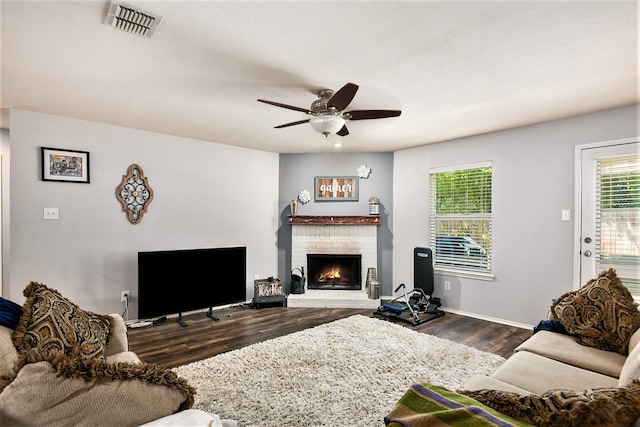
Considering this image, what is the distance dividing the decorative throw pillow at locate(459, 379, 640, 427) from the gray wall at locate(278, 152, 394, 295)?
4.25 m

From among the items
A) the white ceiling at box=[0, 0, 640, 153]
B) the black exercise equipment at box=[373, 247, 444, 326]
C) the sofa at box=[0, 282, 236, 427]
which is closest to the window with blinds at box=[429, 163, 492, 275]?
the black exercise equipment at box=[373, 247, 444, 326]

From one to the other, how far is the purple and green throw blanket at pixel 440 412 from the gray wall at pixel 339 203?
4.17 m

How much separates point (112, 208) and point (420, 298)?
4.31m

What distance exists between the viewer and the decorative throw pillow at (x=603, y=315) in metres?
2.04

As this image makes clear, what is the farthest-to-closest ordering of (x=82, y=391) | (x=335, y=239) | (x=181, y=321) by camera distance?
(x=335, y=239) → (x=181, y=321) → (x=82, y=391)

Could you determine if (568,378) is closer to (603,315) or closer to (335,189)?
(603,315)

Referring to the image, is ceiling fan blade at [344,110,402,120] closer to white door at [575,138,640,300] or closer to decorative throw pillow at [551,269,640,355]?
decorative throw pillow at [551,269,640,355]

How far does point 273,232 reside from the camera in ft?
17.9

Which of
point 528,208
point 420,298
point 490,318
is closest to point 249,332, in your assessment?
point 420,298

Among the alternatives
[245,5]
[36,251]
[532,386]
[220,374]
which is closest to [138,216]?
[36,251]

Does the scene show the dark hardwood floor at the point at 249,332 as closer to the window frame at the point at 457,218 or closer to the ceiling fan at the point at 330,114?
the window frame at the point at 457,218

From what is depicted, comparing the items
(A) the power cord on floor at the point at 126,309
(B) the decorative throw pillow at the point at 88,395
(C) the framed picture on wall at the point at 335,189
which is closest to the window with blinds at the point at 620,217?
(C) the framed picture on wall at the point at 335,189

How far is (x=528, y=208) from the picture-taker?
12.8 feet

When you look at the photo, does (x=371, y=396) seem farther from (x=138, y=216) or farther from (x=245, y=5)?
(x=138, y=216)
